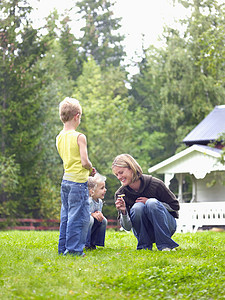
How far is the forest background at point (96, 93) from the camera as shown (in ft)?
79.2

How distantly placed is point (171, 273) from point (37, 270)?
137 centimetres

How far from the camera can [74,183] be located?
656 cm

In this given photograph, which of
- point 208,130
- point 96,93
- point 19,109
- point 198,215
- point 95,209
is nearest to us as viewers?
point 95,209

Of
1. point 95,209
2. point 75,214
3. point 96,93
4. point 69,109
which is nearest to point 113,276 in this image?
point 75,214

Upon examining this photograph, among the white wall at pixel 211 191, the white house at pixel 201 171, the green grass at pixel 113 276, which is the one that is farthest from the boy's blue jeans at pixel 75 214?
the white wall at pixel 211 191

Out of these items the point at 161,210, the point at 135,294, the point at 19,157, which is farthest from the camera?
the point at 19,157

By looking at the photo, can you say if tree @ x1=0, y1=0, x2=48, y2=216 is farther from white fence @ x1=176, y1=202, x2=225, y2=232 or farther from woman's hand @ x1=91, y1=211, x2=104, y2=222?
woman's hand @ x1=91, y1=211, x2=104, y2=222

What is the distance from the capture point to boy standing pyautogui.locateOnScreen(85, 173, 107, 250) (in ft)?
24.8

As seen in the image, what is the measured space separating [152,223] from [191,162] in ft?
51.6

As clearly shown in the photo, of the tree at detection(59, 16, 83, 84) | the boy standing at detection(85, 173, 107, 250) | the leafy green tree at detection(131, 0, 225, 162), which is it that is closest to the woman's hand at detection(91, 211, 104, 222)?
the boy standing at detection(85, 173, 107, 250)

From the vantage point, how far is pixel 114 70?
4347cm

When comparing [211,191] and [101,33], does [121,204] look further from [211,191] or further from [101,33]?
[101,33]

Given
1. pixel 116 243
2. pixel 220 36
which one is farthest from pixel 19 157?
pixel 116 243

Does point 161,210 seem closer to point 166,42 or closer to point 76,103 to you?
point 76,103
